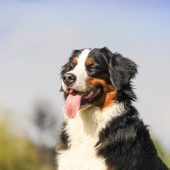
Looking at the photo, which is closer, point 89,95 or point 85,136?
point 89,95

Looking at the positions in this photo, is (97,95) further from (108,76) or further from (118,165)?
(118,165)

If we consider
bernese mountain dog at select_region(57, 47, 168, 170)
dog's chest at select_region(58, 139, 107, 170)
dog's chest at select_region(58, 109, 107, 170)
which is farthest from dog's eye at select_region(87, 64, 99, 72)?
dog's chest at select_region(58, 139, 107, 170)

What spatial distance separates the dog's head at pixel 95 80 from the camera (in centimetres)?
1052

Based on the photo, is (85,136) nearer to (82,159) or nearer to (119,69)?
(82,159)

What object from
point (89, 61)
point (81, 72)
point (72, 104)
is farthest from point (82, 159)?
point (89, 61)

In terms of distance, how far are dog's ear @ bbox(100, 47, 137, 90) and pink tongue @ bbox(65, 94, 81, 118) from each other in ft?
2.12

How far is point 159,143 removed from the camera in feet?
58.0

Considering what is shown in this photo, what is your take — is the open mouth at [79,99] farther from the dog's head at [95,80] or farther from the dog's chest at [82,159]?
the dog's chest at [82,159]

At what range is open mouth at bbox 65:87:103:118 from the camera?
10550 mm

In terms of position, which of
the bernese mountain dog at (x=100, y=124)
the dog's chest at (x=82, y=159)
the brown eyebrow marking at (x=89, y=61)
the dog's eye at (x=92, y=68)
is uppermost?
the brown eyebrow marking at (x=89, y=61)

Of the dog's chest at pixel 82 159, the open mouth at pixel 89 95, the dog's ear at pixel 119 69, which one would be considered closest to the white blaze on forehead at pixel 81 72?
the open mouth at pixel 89 95

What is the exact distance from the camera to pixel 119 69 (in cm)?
1103

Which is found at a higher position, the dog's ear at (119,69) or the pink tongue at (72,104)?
the dog's ear at (119,69)

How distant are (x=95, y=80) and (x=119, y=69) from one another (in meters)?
0.59
